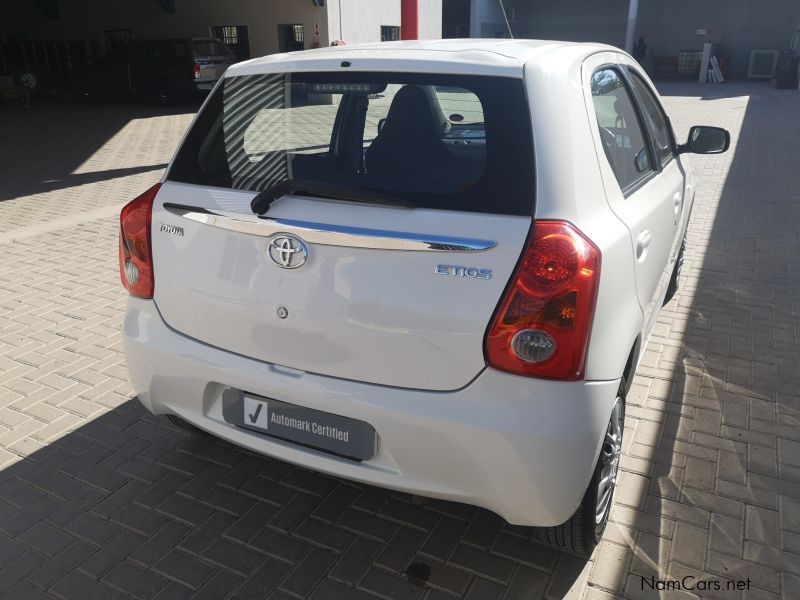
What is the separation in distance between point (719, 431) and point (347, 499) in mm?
1843

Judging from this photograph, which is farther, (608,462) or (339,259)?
(608,462)

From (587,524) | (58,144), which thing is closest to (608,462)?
(587,524)

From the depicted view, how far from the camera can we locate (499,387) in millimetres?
2031

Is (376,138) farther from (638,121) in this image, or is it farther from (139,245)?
(638,121)

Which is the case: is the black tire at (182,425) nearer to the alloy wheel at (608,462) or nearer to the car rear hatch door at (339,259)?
the car rear hatch door at (339,259)

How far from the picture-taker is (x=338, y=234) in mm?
2125

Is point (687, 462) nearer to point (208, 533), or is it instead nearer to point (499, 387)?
point (499, 387)

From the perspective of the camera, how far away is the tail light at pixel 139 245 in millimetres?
2578

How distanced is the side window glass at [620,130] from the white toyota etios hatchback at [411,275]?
1.4 inches

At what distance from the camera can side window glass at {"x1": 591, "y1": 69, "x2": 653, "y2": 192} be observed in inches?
99.7

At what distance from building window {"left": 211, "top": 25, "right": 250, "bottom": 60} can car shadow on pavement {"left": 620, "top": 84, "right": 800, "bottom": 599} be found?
17912mm

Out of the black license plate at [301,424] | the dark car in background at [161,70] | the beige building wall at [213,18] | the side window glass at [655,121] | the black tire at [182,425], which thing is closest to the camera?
the black license plate at [301,424]
